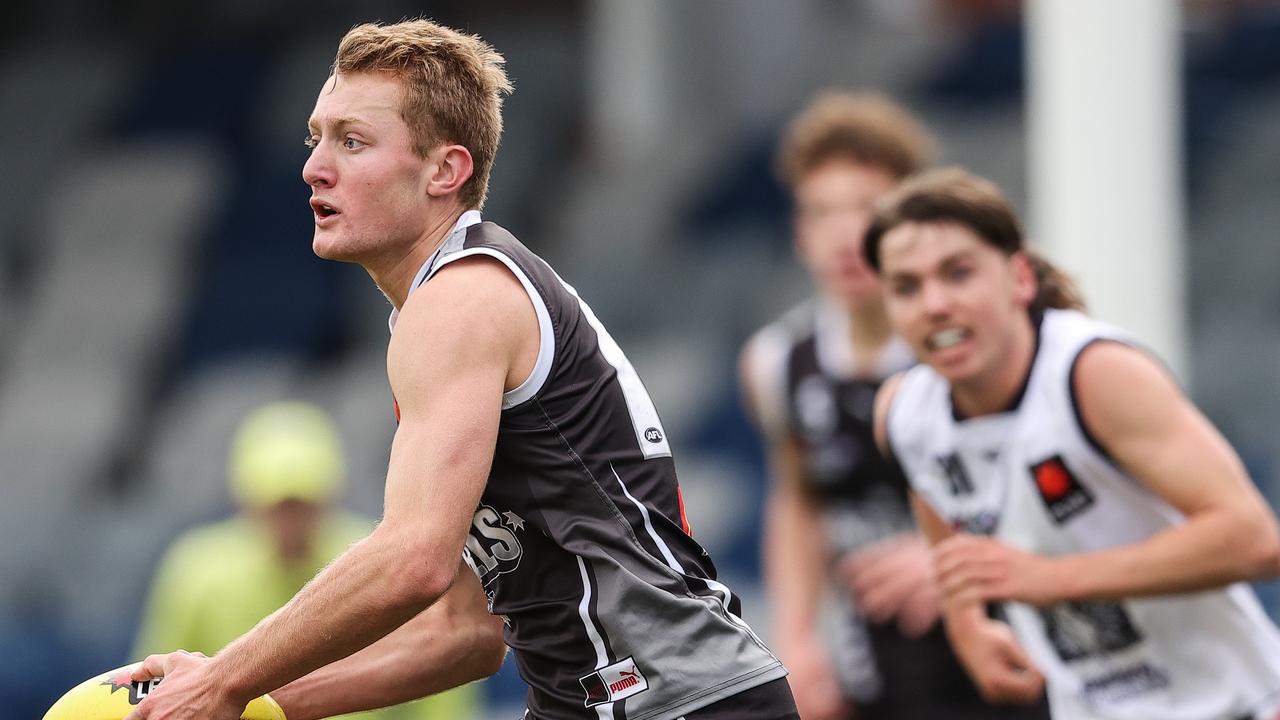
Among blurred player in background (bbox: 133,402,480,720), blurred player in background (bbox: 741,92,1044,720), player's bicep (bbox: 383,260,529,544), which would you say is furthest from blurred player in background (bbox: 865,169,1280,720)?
blurred player in background (bbox: 133,402,480,720)

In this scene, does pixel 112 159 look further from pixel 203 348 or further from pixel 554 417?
pixel 554 417

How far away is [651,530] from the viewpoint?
320cm

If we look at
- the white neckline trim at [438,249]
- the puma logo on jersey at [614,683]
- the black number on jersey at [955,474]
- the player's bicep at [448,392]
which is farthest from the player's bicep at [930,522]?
the player's bicep at [448,392]

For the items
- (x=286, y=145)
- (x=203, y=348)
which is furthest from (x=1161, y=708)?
(x=286, y=145)

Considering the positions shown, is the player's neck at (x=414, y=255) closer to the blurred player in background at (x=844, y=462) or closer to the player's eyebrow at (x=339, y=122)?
the player's eyebrow at (x=339, y=122)

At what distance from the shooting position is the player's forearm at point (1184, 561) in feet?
13.0

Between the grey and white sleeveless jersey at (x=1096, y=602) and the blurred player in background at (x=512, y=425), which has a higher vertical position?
the blurred player in background at (x=512, y=425)

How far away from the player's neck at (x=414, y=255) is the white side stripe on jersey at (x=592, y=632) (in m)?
0.61

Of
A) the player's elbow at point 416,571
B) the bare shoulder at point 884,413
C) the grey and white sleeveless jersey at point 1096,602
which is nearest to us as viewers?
the player's elbow at point 416,571

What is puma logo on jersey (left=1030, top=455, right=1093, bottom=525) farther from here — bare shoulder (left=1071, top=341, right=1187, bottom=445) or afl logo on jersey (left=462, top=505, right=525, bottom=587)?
afl logo on jersey (left=462, top=505, right=525, bottom=587)

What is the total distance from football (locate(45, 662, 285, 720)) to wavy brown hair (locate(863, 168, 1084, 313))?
6.98ft

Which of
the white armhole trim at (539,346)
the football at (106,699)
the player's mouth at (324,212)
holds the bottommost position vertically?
the football at (106,699)

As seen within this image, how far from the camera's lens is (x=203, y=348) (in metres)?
16.3

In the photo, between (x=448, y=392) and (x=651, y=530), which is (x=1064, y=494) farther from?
(x=448, y=392)
